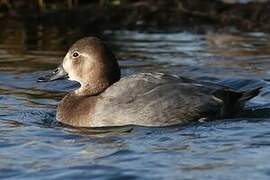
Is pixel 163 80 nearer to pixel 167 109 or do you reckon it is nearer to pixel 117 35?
pixel 167 109

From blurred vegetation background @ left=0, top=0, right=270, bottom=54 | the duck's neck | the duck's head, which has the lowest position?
blurred vegetation background @ left=0, top=0, right=270, bottom=54

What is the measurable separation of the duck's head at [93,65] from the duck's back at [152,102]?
46cm

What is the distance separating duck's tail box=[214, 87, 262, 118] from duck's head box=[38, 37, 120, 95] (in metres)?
1.16

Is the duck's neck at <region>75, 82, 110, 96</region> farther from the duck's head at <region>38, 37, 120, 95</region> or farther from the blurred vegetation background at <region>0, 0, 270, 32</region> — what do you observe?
the blurred vegetation background at <region>0, 0, 270, 32</region>

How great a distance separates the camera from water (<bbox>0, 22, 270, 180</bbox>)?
782cm

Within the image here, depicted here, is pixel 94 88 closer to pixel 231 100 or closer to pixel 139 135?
pixel 139 135

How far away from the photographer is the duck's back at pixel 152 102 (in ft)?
31.5

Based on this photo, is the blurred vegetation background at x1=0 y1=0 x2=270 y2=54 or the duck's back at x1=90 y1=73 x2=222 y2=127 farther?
the blurred vegetation background at x1=0 y1=0 x2=270 y2=54

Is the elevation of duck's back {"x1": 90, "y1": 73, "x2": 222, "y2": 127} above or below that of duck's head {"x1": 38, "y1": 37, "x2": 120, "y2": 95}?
below

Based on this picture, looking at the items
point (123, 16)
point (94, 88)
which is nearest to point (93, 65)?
point (94, 88)

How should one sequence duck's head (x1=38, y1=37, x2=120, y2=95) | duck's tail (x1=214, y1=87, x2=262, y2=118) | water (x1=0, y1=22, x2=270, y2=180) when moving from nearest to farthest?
water (x1=0, y1=22, x2=270, y2=180), duck's tail (x1=214, y1=87, x2=262, y2=118), duck's head (x1=38, y1=37, x2=120, y2=95)

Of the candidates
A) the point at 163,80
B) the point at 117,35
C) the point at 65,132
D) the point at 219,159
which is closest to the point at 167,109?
the point at 163,80

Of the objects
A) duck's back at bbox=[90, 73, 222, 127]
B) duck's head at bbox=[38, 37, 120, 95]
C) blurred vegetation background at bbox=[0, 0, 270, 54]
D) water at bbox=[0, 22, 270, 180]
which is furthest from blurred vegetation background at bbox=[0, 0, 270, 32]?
duck's back at bbox=[90, 73, 222, 127]

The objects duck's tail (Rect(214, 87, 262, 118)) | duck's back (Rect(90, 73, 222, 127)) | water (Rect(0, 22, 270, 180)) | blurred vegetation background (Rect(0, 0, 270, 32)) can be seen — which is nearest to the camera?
water (Rect(0, 22, 270, 180))
